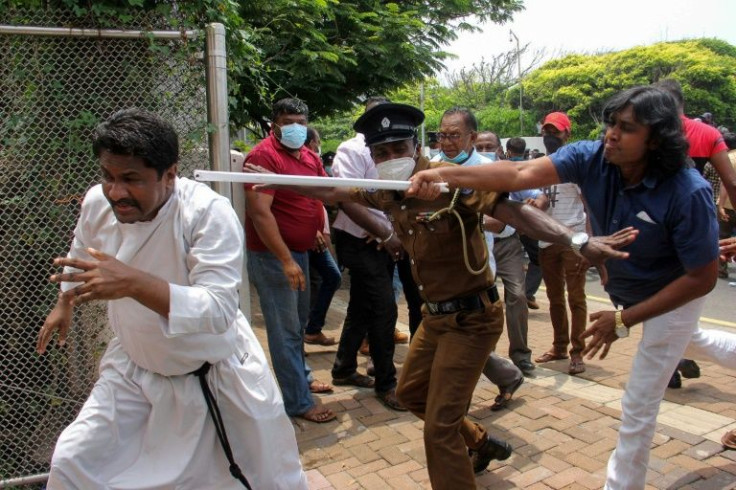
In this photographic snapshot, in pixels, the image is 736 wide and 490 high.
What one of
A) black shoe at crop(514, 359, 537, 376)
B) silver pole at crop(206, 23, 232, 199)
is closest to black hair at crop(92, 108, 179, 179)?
silver pole at crop(206, 23, 232, 199)

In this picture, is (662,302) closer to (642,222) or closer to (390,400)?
(642,222)

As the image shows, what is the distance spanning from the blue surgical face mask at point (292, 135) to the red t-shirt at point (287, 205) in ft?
0.20

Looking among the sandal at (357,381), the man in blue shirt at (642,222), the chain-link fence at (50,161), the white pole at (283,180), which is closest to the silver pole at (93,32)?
the chain-link fence at (50,161)

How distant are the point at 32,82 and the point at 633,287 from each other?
10.0 ft

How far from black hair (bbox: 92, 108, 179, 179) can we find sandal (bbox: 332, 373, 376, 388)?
10.1 ft

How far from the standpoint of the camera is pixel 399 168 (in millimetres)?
3252

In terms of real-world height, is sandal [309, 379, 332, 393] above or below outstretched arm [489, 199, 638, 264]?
below

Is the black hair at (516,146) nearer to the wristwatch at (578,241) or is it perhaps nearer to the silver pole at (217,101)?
the silver pole at (217,101)

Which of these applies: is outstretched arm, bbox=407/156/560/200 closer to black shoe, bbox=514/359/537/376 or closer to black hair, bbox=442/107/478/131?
black hair, bbox=442/107/478/131

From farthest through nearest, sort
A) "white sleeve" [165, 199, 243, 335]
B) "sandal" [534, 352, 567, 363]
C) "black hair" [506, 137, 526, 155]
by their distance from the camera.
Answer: "black hair" [506, 137, 526, 155]
"sandal" [534, 352, 567, 363]
"white sleeve" [165, 199, 243, 335]

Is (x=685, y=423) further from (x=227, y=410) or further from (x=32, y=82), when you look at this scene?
(x=32, y=82)

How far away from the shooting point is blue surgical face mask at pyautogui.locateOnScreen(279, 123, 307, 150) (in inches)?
168

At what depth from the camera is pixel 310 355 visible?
5.98 m

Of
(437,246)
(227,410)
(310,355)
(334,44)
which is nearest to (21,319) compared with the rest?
(227,410)
